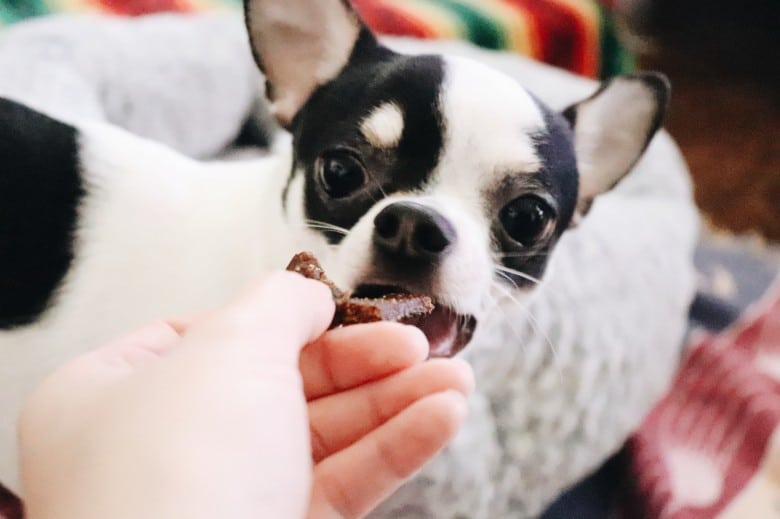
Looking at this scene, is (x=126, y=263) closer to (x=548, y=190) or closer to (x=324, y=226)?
(x=324, y=226)

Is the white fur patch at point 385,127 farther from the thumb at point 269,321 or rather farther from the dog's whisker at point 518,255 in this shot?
the thumb at point 269,321

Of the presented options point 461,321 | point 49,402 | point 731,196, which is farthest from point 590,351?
point 731,196

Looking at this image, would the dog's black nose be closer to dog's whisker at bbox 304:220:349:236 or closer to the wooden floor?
dog's whisker at bbox 304:220:349:236

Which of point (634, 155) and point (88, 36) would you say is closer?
point (634, 155)

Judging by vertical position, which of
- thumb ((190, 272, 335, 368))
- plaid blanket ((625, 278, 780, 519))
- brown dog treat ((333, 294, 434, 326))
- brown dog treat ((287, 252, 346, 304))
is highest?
thumb ((190, 272, 335, 368))

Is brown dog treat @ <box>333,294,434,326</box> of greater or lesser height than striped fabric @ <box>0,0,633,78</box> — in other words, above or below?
above

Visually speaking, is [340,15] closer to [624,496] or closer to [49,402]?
[49,402]

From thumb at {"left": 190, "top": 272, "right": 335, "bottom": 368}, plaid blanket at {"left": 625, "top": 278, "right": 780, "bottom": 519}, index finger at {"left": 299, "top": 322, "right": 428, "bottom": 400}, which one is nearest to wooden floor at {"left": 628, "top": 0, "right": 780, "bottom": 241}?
plaid blanket at {"left": 625, "top": 278, "right": 780, "bottom": 519}

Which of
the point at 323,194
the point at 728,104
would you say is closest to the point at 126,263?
the point at 323,194
